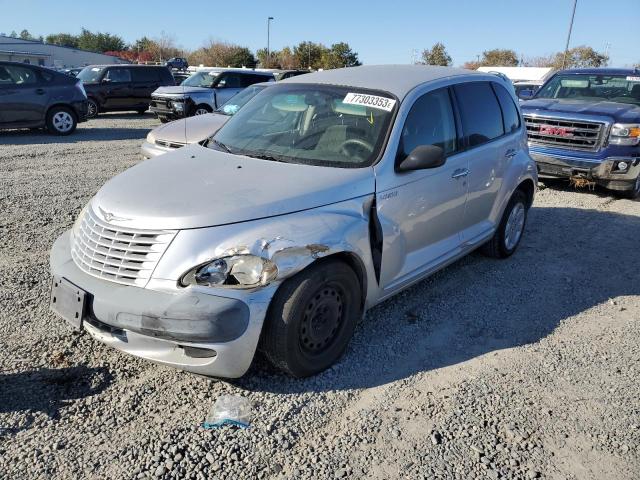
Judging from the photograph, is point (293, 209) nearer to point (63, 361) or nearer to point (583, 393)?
point (63, 361)

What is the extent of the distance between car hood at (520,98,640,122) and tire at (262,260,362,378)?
6633mm

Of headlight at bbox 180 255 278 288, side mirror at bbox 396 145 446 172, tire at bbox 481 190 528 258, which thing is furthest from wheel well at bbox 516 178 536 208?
headlight at bbox 180 255 278 288

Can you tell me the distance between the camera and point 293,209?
3234mm

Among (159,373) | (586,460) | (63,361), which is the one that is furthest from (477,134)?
(63,361)

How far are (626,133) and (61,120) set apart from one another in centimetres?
1225

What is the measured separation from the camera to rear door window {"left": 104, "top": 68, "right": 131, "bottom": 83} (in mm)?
18203

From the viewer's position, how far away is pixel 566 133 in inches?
338

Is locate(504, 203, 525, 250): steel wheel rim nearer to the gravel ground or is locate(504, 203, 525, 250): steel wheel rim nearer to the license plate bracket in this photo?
the gravel ground

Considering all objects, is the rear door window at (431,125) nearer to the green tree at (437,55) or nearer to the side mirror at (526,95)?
the side mirror at (526,95)

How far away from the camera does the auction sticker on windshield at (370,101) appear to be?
397 cm

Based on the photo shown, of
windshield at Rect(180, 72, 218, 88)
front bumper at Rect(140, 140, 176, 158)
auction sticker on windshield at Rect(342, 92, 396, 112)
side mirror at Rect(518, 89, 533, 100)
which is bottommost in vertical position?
front bumper at Rect(140, 140, 176, 158)

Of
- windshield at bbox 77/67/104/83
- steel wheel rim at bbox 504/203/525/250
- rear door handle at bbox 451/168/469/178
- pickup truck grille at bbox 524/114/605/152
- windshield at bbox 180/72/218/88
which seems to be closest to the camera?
rear door handle at bbox 451/168/469/178

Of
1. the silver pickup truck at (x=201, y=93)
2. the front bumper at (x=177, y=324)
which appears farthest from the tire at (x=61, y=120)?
the front bumper at (x=177, y=324)

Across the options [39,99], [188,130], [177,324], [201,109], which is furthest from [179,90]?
[177,324]
